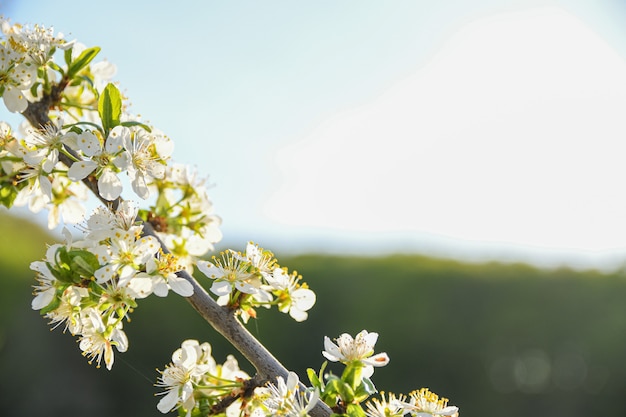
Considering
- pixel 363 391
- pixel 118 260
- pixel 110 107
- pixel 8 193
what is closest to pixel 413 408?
pixel 363 391

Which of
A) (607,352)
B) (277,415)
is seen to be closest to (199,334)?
(607,352)

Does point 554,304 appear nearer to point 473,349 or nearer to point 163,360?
point 473,349

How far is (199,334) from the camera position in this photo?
20.5 feet

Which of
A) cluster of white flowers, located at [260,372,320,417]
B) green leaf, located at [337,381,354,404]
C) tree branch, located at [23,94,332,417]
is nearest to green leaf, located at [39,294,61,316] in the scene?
tree branch, located at [23,94,332,417]

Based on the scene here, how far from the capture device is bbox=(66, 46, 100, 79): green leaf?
137cm

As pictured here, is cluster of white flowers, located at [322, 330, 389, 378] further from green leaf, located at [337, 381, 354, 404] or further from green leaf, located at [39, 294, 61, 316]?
green leaf, located at [39, 294, 61, 316]

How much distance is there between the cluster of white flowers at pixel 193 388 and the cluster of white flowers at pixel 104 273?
16cm

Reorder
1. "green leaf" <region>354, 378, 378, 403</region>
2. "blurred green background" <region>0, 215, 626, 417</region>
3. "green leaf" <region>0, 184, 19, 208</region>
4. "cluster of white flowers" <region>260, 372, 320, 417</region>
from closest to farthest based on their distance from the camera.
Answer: "cluster of white flowers" <region>260, 372, 320, 417</region> → "green leaf" <region>354, 378, 378, 403</region> → "green leaf" <region>0, 184, 19, 208</region> → "blurred green background" <region>0, 215, 626, 417</region>

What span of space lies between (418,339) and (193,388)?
16.9ft

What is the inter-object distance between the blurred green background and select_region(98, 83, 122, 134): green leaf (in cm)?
499

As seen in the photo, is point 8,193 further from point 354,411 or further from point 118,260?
point 354,411

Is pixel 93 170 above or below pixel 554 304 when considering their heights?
above

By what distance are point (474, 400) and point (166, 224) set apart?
5.33m

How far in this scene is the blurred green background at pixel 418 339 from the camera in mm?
6113
